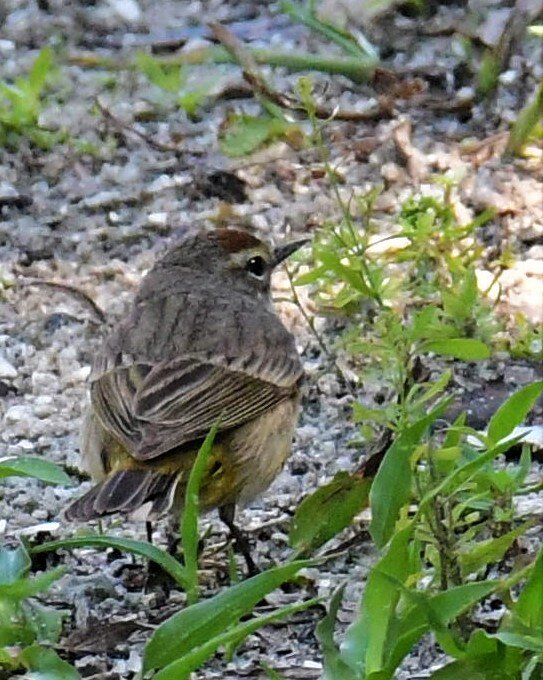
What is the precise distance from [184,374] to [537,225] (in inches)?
91.8

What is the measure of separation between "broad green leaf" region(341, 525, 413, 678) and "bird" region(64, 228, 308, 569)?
968 mm

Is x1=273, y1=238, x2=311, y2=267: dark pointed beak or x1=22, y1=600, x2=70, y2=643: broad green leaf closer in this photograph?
x1=22, y1=600, x2=70, y2=643: broad green leaf

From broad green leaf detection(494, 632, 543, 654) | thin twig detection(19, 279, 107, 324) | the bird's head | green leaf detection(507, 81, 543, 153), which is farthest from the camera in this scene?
green leaf detection(507, 81, 543, 153)

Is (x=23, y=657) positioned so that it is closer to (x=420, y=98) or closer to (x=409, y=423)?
(x=409, y=423)

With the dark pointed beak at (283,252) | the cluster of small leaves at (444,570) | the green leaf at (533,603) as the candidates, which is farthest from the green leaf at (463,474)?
the dark pointed beak at (283,252)

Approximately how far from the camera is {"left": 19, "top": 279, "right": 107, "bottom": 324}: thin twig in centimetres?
654

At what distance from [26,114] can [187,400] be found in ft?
10.6

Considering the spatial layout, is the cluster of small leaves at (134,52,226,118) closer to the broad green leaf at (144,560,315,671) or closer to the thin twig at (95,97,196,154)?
the thin twig at (95,97,196,154)

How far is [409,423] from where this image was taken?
3.88m

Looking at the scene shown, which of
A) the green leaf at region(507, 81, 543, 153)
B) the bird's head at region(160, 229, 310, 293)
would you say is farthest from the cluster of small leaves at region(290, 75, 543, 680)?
the green leaf at region(507, 81, 543, 153)

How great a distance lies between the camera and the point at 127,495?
14.7ft

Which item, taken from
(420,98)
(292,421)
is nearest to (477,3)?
(420,98)

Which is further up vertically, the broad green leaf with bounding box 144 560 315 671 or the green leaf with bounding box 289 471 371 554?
the broad green leaf with bounding box 144 560 315 671

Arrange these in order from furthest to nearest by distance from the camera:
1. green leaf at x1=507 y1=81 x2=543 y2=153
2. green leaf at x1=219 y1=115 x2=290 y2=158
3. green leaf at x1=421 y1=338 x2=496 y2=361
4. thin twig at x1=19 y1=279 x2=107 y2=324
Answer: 1. green leaf at x1=219 y1=115 x2=290 y2=158
2. green leaf at x1=507 y1=81 x2=543 y2=153
3. thin twig at x1=19 y1=279 x2=107 y2=324
4. green leaf at x1=421 y1=338 x2=496 y2=361
